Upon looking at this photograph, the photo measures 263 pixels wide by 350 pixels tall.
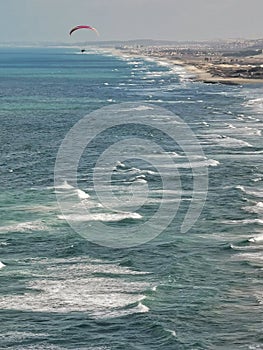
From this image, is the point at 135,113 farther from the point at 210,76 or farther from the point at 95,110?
the point at 210,76

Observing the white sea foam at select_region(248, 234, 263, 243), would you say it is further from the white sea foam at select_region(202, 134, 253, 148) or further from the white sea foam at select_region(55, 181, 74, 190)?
the white sea foam at select_region(202, 134, 253, 148)

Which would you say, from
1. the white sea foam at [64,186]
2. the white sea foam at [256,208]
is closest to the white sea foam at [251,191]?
the white sea foam at [256,208]

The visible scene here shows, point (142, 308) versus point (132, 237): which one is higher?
point (132, 237)

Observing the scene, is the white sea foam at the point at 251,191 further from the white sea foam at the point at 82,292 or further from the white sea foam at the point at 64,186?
the white sea foam at the point at 82,292

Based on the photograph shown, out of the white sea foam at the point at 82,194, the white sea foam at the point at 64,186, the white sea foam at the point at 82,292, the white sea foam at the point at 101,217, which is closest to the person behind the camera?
the white sea foam at the point at 82,292

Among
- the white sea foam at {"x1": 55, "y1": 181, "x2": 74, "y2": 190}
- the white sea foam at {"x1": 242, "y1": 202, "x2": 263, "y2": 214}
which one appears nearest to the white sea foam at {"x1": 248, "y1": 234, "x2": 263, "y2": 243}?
the white sea foam at {"x1": 242, "y1": 202, "x2": 263, "y2": 214}

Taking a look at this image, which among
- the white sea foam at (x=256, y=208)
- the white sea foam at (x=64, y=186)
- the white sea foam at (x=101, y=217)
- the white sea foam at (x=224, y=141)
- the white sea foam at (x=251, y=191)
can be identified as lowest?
the white sea foam at (x=101, y=217)

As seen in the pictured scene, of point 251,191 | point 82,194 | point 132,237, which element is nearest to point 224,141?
point 251,191

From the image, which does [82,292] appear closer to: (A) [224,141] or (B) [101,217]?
(B) [101,217]

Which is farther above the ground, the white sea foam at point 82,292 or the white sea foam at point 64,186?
the white sea foam at point 64,186
